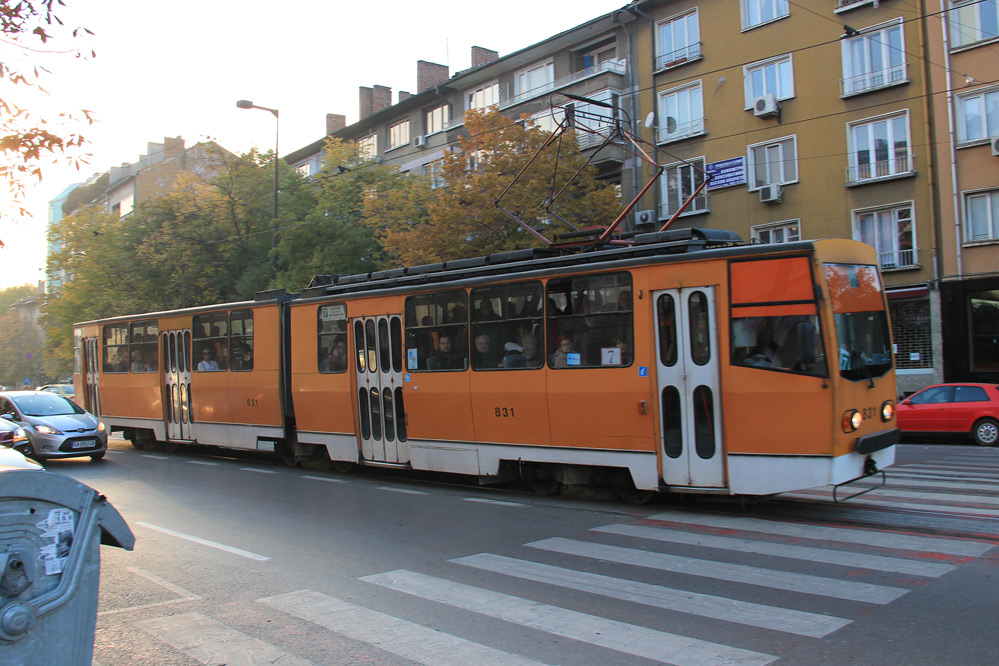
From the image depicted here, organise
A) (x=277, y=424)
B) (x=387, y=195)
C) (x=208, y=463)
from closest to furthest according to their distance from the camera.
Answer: (x=277, y=424) < (x=208, y=463) < (x=387, y=195)

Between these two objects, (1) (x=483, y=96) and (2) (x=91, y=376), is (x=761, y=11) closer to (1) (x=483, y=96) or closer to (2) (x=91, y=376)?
(1) (x=483, y=96)

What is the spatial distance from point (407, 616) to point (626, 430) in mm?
4328

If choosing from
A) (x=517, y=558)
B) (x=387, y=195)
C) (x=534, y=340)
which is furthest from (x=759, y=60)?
(x=517, y=558)

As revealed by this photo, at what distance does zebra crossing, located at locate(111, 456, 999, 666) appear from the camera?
186 inches

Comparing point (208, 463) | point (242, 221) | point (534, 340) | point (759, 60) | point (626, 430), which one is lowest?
point (208, 463)

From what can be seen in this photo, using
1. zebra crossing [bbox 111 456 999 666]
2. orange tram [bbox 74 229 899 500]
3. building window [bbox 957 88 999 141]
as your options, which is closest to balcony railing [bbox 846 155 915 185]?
building window [bbox 957 88 999 141]

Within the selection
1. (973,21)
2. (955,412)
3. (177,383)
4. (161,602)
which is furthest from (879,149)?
(161,602)

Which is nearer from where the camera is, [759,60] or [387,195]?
[759,60]

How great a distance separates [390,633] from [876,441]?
225 inches

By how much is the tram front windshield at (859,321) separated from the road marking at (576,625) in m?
4.19

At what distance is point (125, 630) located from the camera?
5.48m

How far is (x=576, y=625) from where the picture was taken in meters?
5.13

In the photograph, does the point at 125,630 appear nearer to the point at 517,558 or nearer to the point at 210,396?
the point at 517,558

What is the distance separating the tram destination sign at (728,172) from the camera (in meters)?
26.3
